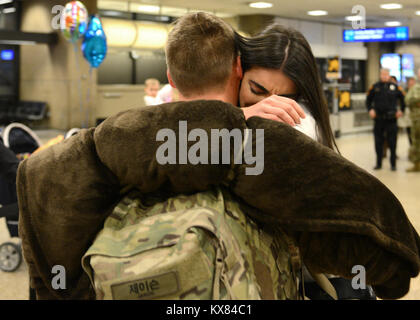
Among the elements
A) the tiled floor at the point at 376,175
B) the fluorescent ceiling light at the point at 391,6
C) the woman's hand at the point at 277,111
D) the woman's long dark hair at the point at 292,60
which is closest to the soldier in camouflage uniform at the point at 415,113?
the tiled floor at the point at 376,175

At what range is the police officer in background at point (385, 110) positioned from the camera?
863cm

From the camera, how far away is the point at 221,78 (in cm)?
110

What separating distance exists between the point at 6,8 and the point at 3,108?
2189 mm

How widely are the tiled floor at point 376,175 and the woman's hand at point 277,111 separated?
2.75 metres

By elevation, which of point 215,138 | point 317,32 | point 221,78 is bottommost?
point 215,138

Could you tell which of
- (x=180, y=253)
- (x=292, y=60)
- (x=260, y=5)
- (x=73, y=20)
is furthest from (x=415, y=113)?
(x=180, y=253)

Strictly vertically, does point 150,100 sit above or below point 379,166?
above

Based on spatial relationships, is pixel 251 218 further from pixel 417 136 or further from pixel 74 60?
pixel 74 60

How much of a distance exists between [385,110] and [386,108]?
37mm

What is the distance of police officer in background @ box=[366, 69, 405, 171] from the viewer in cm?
863

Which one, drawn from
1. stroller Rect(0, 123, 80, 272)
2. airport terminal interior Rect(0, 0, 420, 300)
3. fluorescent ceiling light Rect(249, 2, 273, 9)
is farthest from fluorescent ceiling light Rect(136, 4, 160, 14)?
stroller Rect(0, 123, 80, 272)

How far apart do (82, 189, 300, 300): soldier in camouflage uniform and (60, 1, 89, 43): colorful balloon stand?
260 inches

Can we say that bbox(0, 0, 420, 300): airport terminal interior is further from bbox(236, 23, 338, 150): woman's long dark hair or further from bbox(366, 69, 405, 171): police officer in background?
bbox(236, 23, 338, 150): woman's long dark hair

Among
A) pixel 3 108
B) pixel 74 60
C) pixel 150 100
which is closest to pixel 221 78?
pixel 150 100
